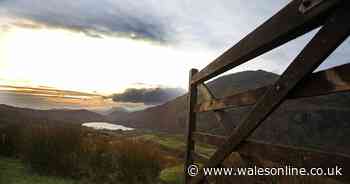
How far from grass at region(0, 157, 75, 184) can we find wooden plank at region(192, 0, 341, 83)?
5.83 m

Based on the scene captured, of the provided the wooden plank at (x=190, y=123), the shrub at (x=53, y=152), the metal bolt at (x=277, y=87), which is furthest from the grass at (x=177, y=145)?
the metal bolt at (x=277, y=87)

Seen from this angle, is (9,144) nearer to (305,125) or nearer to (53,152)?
(53,152)

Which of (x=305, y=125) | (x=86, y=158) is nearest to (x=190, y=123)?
(x=86, y=158)

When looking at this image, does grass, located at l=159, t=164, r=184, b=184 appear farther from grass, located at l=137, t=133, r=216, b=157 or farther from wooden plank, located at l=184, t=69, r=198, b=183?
wooden plank, located at l=184, t=69, r=198, b=183

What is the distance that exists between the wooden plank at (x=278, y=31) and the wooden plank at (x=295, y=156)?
65cm

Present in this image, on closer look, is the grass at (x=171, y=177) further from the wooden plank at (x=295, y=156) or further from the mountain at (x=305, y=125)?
the mountain at (x=305, y=125)

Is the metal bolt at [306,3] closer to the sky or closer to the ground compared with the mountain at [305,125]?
closer to the sky

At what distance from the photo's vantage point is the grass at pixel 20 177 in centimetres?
582

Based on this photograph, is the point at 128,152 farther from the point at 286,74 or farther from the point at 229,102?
the point at 286,74

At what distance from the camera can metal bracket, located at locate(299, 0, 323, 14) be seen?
1.14 meters

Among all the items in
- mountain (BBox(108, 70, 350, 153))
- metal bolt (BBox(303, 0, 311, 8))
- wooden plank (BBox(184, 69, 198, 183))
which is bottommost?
mountain (BBox(108, 70, 350, 153))

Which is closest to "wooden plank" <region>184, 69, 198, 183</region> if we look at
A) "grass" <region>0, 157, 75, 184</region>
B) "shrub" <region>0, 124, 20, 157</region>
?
"grass" <region>0, 157, 75, 184</region>

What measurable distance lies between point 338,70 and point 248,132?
74 centimetres

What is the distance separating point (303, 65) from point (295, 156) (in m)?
0.51
